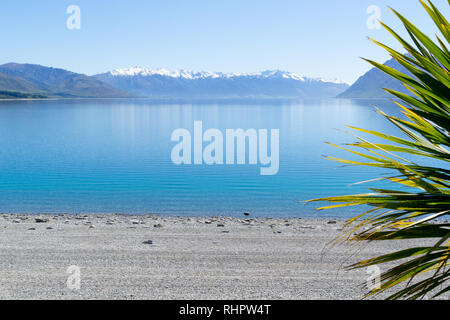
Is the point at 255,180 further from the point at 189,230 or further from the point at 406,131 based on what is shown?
the point at 406,131

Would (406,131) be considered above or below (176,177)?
above

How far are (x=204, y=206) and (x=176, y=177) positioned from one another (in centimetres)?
833

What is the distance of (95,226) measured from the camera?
1405 cm

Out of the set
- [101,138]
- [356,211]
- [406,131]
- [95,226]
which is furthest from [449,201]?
[101,138]

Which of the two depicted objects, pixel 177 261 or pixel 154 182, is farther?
pixel 154 182

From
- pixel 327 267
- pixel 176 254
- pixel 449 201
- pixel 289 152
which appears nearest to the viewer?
pixel 449 201

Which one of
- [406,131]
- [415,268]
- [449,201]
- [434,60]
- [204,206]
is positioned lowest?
[204,206]

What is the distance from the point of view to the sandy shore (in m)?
7.88

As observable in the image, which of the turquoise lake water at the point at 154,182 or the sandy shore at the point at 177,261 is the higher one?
the sandy shore at the point at 177,261

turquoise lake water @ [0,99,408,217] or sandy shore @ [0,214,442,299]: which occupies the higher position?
sandy shore @ [0,214,442,299]

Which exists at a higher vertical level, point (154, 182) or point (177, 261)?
point (177, 261)

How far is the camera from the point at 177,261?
9.77 metres

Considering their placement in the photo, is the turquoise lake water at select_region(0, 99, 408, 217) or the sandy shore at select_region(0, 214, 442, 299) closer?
the sandy shore at select_region(0, 214, 442, 299)

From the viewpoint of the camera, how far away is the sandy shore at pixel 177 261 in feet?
25.8
